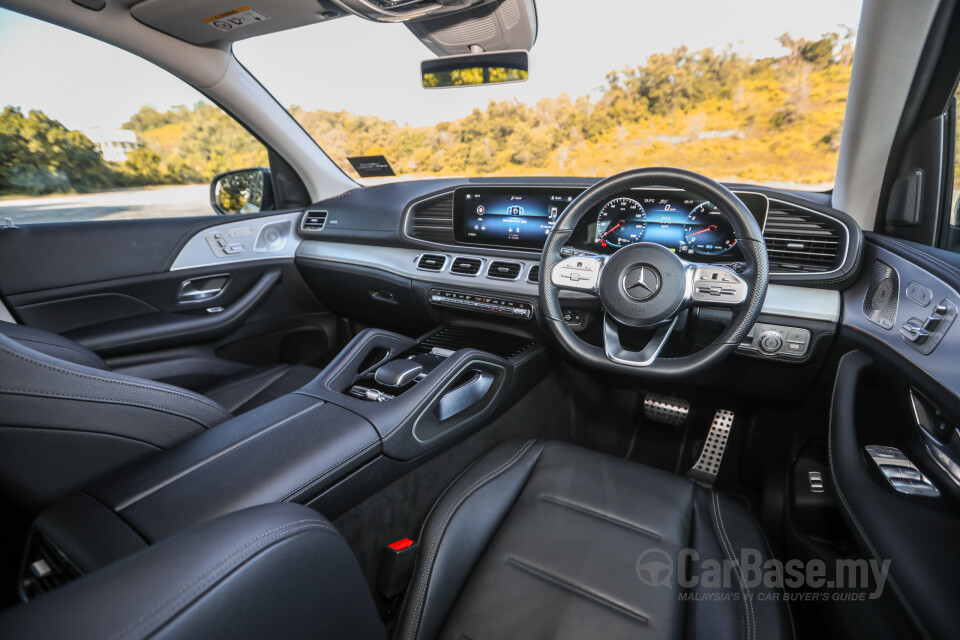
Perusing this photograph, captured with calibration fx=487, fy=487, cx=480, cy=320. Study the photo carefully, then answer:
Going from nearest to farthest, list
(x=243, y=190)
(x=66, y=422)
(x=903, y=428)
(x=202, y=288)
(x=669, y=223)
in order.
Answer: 1. (x=66, y=422)
2. (x=903, y=428)
3. (x=669, y=223)
4. (x=202, y=288)
5. (x=243, y=190)

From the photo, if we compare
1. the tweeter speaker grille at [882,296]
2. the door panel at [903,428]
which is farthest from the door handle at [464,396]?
the tweeter speaker grille at [882,296]

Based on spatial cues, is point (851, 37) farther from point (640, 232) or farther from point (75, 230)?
point (75, 230)

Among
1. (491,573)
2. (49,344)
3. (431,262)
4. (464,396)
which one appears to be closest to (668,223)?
(464,396)

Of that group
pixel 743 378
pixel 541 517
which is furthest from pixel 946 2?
pixel 541 517

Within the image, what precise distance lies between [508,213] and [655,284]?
932 millimetres

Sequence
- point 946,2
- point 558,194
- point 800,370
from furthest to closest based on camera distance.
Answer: point 558,194 → point 800,370 → point 946,2

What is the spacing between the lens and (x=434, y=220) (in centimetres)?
234

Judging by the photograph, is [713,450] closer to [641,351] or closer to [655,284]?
[641,351]

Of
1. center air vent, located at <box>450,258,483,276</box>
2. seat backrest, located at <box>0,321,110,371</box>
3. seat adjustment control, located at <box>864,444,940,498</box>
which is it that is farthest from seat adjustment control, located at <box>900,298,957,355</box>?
seat backrest, located at <box>0,321,110,371</box>

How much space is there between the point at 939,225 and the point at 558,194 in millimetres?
1169

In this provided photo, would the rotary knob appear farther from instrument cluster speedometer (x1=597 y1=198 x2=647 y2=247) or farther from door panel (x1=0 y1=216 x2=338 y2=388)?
door panel (x1=0 y1=216 x2=338 y2=388)

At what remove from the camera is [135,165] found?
101 inches

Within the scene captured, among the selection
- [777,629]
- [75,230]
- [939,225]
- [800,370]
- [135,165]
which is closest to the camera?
[777,629]

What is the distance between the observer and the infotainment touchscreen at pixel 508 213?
1.99 metres
